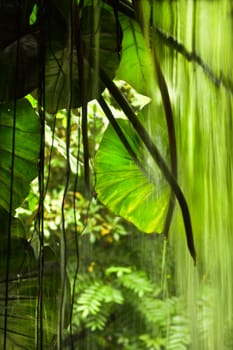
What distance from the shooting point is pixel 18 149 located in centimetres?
68

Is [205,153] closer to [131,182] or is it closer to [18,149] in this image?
[131,182]

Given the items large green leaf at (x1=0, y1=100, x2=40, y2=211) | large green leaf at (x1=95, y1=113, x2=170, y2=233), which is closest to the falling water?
large green leaf at (x1=95, y1=113, x2=170, y2=233)

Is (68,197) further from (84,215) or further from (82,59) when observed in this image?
(82,59)

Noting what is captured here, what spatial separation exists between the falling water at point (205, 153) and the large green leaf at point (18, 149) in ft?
0.57

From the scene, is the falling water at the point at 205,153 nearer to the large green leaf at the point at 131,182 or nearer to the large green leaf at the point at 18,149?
the large green leaf at the point at 131,182

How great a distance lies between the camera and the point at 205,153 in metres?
0.64

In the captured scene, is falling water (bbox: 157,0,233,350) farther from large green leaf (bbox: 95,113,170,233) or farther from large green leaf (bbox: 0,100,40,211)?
large green leaf (bbox: 0,100,40,211)

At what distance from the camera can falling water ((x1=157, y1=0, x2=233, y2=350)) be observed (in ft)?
2.02

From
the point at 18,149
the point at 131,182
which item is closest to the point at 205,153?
the point at 131,182

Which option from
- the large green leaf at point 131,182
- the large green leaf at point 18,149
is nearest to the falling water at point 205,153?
the large green leaf at point 131,182

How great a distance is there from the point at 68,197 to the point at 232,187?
199 millimetres

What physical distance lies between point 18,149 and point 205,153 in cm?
22

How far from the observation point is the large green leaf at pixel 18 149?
0.67 m

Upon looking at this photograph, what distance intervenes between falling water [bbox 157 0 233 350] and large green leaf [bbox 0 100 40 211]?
0.57 ft
